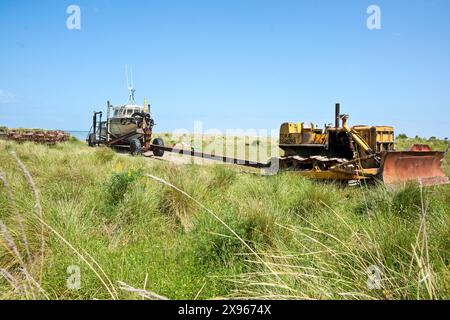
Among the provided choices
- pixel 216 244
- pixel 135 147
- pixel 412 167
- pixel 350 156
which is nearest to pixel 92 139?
pixel 135 147

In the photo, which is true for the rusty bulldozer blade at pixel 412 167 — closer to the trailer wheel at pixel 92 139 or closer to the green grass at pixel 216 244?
Result: the green grass at pixel 216 244

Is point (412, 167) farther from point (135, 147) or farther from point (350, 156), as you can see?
point (135, 147)

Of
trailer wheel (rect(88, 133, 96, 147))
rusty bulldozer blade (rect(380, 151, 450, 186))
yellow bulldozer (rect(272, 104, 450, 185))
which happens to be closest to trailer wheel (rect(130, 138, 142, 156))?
trailer wheel (rect(88, 133, 96, 147))

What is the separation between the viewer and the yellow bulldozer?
855 cm

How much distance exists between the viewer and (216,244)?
3.74 meters

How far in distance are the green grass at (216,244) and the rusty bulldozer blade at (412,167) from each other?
2919mm

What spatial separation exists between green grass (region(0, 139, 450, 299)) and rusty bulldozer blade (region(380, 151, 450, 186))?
292 cm

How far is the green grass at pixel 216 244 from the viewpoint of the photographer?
96.8 inches

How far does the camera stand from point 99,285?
2.94 meters

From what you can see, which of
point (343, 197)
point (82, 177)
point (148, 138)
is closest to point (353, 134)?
point (343, 197)

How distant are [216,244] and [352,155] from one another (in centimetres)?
727

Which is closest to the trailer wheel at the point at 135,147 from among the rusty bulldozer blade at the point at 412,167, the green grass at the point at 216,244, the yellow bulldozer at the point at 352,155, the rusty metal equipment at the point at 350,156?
the rusty metal equipment at the point at 350,156

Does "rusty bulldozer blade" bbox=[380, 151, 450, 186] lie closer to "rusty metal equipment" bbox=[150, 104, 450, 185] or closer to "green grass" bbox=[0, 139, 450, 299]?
"rusty metal equipment" bbox=[150, 104, 450, 185]
